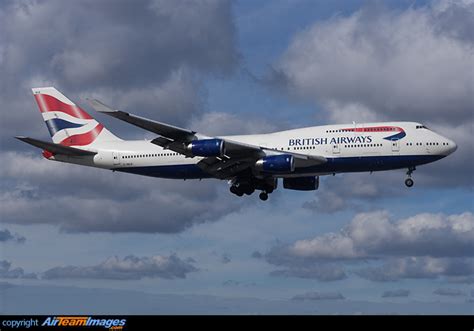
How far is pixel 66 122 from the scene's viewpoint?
68.4 m

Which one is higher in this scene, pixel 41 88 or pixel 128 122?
pixel 41 88

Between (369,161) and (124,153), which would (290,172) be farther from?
(124,153)

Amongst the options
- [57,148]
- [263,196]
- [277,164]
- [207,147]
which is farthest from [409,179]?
[57,148]

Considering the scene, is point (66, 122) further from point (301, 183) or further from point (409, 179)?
point (409, 179)

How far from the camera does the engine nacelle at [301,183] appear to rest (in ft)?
210

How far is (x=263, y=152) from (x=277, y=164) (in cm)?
201

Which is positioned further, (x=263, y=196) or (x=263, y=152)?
(x=263, y=196)

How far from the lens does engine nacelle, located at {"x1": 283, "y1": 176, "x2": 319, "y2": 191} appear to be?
210ft

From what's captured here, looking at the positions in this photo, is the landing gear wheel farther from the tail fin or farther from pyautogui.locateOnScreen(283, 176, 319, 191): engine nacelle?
the tail fin
